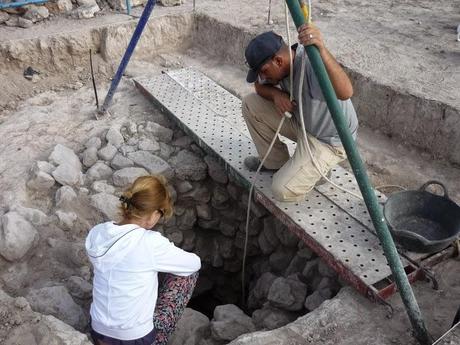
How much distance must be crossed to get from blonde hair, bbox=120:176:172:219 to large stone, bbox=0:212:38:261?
117cm

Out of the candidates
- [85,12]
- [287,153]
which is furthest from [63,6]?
[287,153]

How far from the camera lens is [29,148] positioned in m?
4.33

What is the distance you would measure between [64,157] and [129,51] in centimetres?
117

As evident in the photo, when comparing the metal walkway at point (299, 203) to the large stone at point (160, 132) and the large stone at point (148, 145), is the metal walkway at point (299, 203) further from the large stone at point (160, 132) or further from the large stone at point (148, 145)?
the large stone at point (148, 145)

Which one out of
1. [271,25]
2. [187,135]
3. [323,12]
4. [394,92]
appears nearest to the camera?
[394,92]

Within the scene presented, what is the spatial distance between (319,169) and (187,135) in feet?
5.98

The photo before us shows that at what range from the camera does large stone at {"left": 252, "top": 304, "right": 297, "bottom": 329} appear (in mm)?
3129

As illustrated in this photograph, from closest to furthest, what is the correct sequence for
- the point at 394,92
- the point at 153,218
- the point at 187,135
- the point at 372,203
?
the point at 372,203
the point at 153,218
the point at 394,92
the point at 187,135

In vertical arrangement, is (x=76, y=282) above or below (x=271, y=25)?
below

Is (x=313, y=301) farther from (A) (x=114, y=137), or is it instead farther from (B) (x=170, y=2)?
(B) (x=170, y=2)

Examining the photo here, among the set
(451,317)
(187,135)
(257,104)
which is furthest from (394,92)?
(451,317)

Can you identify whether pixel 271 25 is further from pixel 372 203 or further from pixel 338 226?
pixel 372 203

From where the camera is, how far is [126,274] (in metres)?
2.41

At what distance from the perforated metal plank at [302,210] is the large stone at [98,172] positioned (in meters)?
0.78
